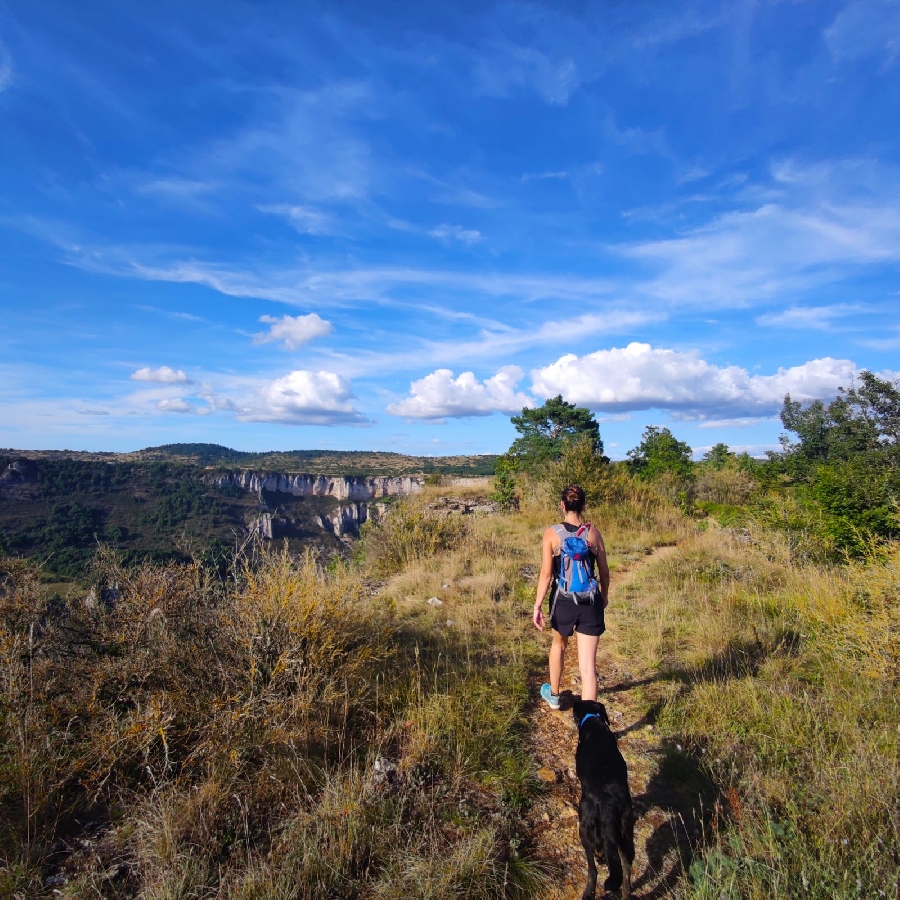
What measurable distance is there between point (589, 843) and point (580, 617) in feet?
5.03

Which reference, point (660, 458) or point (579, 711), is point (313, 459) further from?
point (579, 711)

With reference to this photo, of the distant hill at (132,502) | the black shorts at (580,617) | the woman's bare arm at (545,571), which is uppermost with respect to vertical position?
the woman's bare arm at (545,571)

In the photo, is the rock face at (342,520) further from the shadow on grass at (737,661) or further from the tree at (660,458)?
the shadow on grass at (737,661)

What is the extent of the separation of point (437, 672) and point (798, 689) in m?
2.95

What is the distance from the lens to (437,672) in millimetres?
4348

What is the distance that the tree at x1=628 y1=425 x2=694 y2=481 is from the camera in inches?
688

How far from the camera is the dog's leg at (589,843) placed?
2.20 metres

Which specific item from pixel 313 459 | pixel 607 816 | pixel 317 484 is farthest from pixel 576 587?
pixel 313 459

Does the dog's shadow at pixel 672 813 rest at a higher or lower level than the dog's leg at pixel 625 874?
lower

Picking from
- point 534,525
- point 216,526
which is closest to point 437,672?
point 534,525

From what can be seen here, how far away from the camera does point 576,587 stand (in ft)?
12.0

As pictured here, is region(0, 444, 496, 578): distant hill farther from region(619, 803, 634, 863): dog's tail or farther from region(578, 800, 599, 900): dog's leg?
region(619, 803, 634, 863): dog's tail

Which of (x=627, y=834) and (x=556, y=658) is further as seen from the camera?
(x=556, y=658)

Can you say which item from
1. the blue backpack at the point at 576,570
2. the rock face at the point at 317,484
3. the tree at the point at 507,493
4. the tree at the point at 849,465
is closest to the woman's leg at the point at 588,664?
the blue backpack at the point at 576,570
